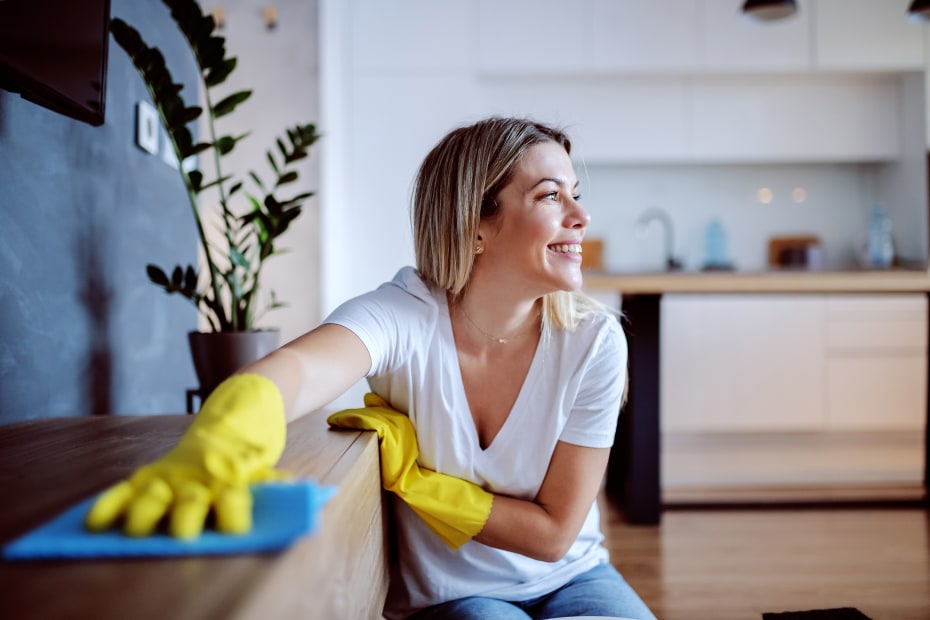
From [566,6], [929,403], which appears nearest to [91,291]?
[929,403]

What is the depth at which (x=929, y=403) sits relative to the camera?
280 cm

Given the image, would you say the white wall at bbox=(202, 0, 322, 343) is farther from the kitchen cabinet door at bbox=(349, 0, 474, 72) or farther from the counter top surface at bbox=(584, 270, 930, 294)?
the counter top surface at bbox=(584, 270, 930, 294)

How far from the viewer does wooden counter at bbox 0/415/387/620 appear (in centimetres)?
40

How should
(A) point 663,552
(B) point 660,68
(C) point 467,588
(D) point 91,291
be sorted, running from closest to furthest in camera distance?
1. (C) point 467,588
2. (D) point 91,291
3. (A) point 663,552
4. (B) point 660,68

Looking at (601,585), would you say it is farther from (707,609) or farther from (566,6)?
(566,6)

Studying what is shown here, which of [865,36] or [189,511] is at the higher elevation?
[865,36]

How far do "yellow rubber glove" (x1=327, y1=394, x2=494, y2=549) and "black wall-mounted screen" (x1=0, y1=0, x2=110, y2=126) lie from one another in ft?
2.04

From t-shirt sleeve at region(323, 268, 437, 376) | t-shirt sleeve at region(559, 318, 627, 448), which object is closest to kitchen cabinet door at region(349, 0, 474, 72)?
t-shirt sleeve at region(323, 268, 437, 376)

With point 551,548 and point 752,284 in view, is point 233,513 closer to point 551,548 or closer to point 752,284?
point 551,548

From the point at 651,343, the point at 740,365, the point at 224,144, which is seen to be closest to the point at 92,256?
the point at 224,144

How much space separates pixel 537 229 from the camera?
1.17 m

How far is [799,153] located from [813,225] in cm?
56

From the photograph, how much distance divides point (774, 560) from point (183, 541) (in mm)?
2136

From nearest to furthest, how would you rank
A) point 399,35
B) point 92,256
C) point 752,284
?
point 92,256
point 752,284
point 399,35
